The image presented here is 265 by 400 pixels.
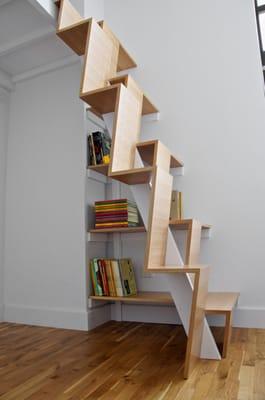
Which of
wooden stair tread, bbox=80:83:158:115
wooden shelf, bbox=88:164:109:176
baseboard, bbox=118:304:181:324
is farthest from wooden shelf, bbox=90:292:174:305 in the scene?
wooden stair tread, bbox=80:83:158:115

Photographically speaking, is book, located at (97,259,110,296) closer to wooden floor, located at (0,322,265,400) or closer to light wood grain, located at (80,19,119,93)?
wooden floor, located at (0,322,265,400)

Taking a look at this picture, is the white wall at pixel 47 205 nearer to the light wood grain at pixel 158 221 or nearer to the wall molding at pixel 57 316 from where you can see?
the wall molding at pixel 57 316

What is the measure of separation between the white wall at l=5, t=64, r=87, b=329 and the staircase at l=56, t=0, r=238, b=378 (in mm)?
404

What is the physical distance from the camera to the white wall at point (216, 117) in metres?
2.16

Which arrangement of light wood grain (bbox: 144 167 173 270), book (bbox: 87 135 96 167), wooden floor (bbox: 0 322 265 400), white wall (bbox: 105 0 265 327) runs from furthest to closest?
book (bbox: 87 135 96 167)
white wall (bbox: 105 0 265 327)
light wood grain (bbox: 144 167 173 270)
wooden floor (bbox: 0 322 265 400)

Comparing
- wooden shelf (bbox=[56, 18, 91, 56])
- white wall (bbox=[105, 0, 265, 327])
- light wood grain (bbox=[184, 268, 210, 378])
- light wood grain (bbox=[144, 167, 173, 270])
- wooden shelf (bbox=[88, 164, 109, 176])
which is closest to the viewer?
light wood grain (bbox=[184, 268, 210, 378])

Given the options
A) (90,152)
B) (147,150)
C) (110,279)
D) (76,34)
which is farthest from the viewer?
(90,152)

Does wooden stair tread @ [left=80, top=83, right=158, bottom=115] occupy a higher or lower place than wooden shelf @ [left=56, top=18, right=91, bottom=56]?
lower

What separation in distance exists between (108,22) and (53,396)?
8.66 ft

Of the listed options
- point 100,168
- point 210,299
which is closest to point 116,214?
point 100,168

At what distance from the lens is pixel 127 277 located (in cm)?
225

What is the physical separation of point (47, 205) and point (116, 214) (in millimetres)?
616

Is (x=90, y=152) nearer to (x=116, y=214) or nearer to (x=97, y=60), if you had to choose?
(x=116, y=214)

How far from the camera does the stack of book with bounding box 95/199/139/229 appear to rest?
2.21m
